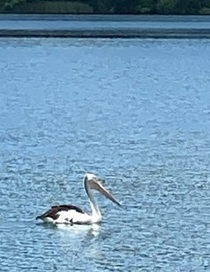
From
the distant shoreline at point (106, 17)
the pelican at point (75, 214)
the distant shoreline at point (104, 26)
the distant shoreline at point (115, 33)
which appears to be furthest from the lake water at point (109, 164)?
the distant shoreline at point (106, 17)

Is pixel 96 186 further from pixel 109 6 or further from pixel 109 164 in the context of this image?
pixel 109 6

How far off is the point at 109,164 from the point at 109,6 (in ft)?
145

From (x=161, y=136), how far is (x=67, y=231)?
7.02 metres

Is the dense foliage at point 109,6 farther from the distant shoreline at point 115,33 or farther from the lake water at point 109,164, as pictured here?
the lake water at point 109,164

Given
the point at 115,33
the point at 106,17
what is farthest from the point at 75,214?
the point at 106,17

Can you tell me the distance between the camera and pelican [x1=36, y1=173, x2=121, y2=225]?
575 inches

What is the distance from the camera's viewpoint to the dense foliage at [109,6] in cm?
6128

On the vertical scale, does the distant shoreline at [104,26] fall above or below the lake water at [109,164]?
above

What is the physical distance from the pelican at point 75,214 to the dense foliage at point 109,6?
4558 cm

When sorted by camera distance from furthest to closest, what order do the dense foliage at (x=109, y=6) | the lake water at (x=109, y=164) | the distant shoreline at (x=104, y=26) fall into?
the dense foliage at (x=109, y=6) < the distant shoreline at (x=104, y=26) < the lake water at (x=109, y=164)

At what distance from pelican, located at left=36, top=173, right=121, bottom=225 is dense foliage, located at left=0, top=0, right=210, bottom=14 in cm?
4558

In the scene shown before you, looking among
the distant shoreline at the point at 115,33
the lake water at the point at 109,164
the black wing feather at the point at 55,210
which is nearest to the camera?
the lake water at the point at 109,164

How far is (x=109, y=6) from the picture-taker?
6250cm

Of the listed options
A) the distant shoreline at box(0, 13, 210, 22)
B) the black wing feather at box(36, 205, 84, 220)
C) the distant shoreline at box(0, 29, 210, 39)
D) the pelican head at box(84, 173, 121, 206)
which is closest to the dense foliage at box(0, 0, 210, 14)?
the distant shoreline at box(0, 13, 210, 22)
